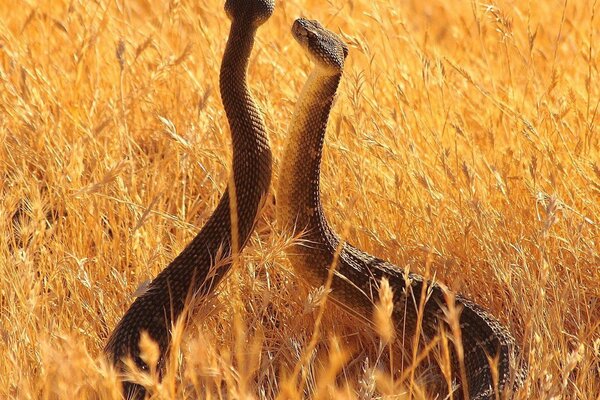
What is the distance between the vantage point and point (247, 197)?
3.28 m

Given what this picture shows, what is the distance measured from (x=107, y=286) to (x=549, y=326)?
4.72ft

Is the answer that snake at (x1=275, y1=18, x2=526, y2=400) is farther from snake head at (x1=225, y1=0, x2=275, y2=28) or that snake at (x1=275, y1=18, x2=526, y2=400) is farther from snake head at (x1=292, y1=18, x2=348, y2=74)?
snake head at (x1=225, y1=0, x2=275, y2=28)

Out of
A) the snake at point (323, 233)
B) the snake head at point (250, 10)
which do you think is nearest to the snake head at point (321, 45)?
the snake at point (323, 233)

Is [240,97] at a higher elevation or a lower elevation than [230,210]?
higher

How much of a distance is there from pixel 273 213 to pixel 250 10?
0.98m

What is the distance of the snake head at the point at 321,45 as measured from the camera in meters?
3.24

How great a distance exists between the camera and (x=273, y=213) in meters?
3.99

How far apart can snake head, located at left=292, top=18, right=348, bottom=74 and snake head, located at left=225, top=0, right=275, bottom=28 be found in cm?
13

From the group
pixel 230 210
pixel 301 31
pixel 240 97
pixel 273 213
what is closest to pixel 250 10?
pixel 301 31

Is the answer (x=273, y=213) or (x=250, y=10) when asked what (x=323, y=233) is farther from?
(x=250, y=10)

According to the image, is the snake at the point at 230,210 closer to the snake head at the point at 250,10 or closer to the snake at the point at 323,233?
the snake head at the point at 250,10

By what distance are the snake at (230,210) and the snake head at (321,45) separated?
0.13 m

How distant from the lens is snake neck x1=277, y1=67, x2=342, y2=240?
329 centimetres

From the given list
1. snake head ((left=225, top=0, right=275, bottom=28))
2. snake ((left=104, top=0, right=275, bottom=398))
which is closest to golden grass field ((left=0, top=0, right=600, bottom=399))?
snake ((left=104, top=0, right=275, bottom=398))
